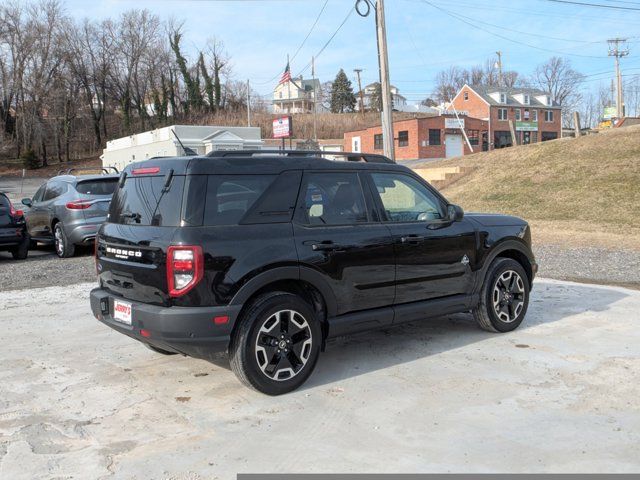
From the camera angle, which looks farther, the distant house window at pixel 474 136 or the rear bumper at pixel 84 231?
the distant house window at pixel 474 136

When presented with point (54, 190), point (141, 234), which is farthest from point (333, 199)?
point (54, 190)

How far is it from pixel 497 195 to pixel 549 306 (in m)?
13.9

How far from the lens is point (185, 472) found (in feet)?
→ 11.1

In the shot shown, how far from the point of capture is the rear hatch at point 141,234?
4332mm

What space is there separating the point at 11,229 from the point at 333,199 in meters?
8.97

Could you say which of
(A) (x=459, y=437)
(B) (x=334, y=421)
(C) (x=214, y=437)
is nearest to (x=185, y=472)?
(C) (x=214, y=437)

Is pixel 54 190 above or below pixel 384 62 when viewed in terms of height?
below

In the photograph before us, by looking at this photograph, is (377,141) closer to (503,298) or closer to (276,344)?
(503,298)

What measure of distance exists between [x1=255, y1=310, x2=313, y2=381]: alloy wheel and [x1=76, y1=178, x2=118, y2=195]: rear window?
797 centimetres

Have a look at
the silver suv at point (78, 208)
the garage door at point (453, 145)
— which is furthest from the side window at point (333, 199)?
the garage door at point (453, 145)

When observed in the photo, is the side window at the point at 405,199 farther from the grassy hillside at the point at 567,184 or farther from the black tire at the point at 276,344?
the grassy hillside at the point at 567,184

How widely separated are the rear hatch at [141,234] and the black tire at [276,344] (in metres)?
0.65

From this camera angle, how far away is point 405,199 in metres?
5.44

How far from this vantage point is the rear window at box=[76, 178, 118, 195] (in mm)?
11453
